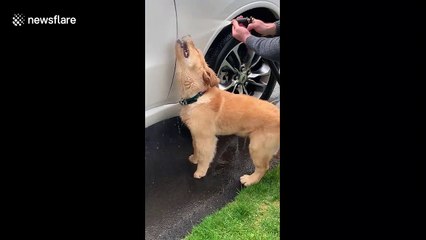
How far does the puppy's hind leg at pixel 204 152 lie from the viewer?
7.97ft

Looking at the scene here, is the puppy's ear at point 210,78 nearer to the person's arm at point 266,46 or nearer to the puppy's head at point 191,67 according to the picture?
the puppy's head at point 191,67

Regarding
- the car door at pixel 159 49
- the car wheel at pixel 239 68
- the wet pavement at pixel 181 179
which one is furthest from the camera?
the car wheel at pixel 239 68

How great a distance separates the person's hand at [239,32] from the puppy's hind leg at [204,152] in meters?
0.53

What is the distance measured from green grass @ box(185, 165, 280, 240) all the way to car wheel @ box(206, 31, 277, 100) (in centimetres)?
44

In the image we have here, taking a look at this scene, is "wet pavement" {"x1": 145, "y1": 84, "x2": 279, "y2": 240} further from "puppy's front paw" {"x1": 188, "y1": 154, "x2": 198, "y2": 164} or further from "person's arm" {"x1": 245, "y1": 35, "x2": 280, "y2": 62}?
"person's arm" {"x1": 245, "y1": 35, "x2": 280, "y2": 62}

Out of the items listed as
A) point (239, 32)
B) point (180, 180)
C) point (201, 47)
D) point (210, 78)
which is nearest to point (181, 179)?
point (180, 180)

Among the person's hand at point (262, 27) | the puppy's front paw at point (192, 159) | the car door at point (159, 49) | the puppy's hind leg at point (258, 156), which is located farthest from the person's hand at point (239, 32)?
the puppy's front paw at point (192, 159)

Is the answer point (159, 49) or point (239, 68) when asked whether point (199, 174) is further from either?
point (159, 49)

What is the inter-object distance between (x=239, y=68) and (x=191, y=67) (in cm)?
33

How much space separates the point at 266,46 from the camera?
209cm

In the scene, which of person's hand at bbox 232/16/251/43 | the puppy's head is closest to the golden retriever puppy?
the puppy's head

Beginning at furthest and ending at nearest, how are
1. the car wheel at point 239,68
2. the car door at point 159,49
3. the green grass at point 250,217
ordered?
the car wheel at point 239,68
the green grass at point 250,217
the car door at point 159,49
